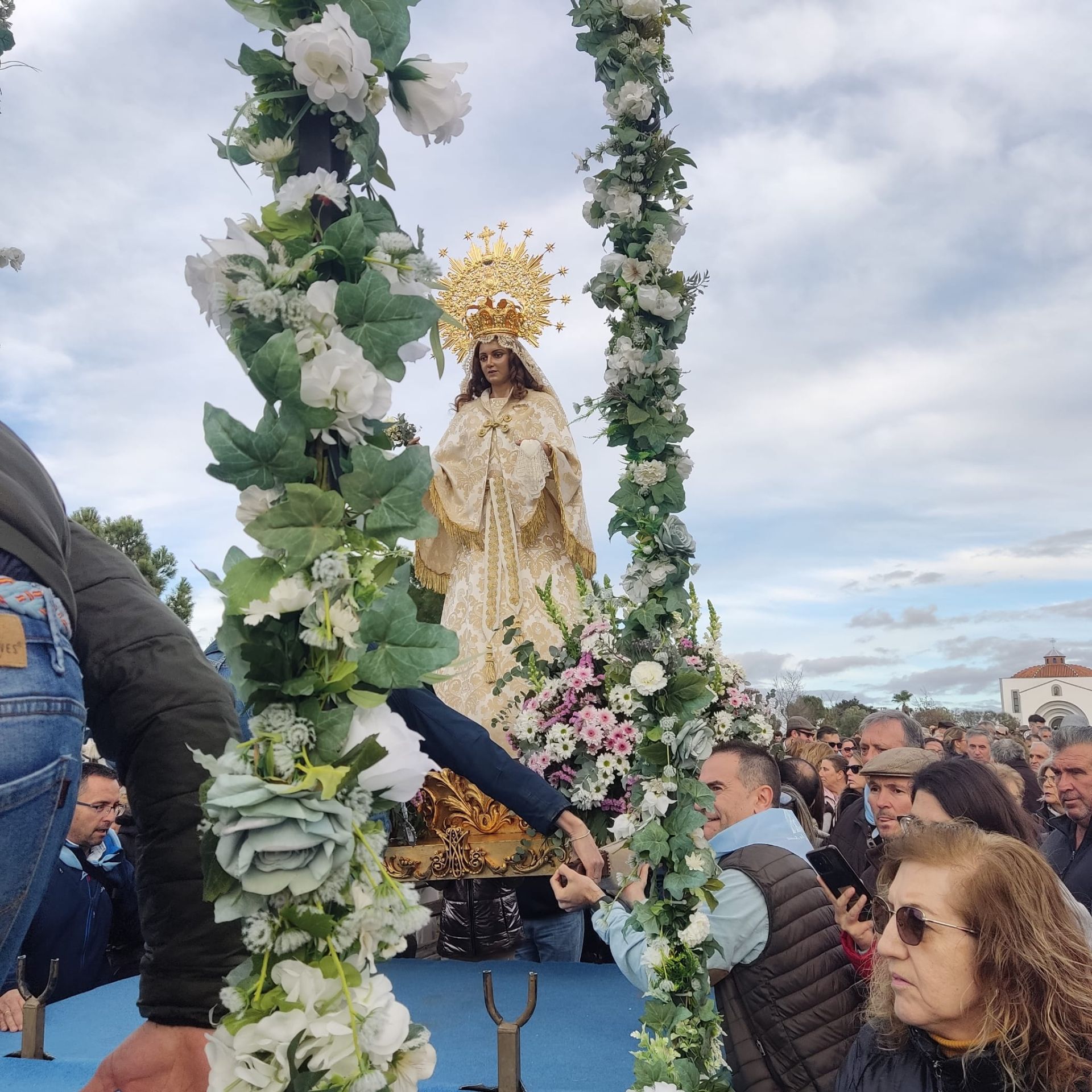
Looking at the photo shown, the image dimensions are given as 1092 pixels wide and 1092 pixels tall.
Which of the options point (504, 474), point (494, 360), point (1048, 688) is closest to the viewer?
point (504, 474)

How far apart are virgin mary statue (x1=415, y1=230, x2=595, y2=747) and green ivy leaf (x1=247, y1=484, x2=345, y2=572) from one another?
4.96m

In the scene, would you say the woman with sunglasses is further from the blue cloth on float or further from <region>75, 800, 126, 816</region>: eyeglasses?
<region>75, 800, 126, 816</region>: eyeglasses

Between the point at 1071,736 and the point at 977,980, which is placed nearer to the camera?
the point at 977,980

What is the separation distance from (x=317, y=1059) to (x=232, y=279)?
104 centimetres

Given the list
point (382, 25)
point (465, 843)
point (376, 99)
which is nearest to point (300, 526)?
point (376, 99)

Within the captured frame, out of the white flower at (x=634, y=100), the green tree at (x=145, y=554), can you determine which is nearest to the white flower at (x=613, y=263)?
the white flower at (x=634, y=100)

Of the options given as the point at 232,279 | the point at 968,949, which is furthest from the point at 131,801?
the point at 968,949

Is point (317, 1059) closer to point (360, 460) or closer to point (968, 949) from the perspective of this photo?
point (360, 460)

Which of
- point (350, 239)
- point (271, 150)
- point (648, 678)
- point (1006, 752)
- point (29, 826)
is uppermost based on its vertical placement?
point (271, 150)

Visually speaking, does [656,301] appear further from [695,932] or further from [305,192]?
[305,192]

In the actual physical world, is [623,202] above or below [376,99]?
above

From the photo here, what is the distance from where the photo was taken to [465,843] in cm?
505

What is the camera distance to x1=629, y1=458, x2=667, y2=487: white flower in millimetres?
3312

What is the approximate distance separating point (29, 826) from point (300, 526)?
488 mm
